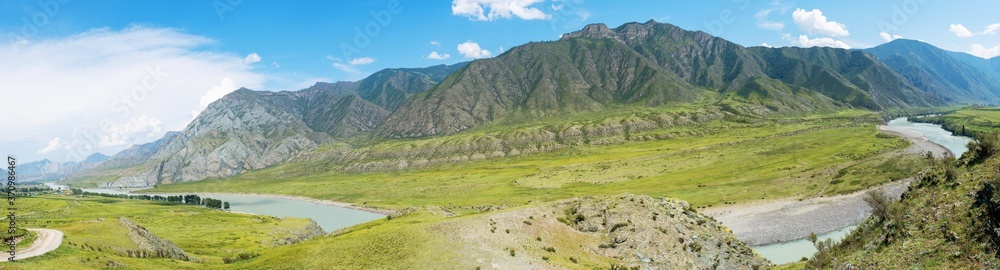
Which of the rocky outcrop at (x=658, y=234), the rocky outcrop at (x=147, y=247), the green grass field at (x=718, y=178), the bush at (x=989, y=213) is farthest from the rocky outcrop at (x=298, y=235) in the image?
the bush at (x=989, y=213)

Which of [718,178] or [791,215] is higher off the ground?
[718,178]

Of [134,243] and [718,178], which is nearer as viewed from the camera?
[134,243]

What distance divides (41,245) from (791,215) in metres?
116

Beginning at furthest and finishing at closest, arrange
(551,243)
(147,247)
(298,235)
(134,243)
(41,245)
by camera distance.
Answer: (298,235) < (147,247) < (134,243) < (551,243) < (41,245)

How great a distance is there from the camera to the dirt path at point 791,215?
3297 inches

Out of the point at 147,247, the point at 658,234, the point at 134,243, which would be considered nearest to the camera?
the point at 658,234

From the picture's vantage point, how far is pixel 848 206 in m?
97.8

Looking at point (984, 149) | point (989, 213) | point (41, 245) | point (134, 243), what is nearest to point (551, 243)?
point (989, 213)

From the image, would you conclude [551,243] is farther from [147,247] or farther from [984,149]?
[147,247]

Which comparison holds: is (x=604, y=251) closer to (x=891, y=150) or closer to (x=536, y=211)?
(x=536, y=211)

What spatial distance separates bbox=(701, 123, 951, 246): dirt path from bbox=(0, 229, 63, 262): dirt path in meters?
92.0

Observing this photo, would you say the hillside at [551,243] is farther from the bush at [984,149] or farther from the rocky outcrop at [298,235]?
the rocky outcrop at [298,235]

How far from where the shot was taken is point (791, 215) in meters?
95.2

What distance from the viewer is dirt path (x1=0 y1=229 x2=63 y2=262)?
40.5 meters
